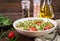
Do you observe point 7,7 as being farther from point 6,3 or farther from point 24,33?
point 24,33

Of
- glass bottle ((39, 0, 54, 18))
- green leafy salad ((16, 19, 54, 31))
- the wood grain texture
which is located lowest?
the wood grain texture

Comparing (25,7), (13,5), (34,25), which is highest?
(25,7)

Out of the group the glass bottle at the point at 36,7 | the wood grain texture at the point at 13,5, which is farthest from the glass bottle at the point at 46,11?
the wood grain texture at the point at 13,5

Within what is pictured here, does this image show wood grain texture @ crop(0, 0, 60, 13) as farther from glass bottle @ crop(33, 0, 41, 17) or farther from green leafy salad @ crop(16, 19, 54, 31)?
green leafy salad @ crop(16, 19, 54, 31)

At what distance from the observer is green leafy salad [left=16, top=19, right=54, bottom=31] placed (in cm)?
113

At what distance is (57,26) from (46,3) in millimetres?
293

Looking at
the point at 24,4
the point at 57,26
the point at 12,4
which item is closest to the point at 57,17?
the point at 57,26

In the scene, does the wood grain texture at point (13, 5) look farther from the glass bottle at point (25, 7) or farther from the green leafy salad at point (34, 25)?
the green leafy salad at point (34, 25)

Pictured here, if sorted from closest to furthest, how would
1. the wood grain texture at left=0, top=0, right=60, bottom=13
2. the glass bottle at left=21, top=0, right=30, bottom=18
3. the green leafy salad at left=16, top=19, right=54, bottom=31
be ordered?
the green leafy salad at left=16, top=19, right=54, bottom=31 < the glass bottle at left=21, top=0, right=30, bottom=18 < the wood grain texture at left=0, top=0, right=60, bottom=13

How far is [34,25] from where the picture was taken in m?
1.18

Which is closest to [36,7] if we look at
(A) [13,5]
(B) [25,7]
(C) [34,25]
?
(B) [25,7]

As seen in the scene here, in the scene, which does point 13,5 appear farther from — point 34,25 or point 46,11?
point 34,25

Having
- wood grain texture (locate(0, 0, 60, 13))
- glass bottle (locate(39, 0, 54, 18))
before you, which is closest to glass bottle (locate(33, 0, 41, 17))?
glass bottle (locate(39, 0, 54, 18))

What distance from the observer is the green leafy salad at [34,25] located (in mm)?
1131
